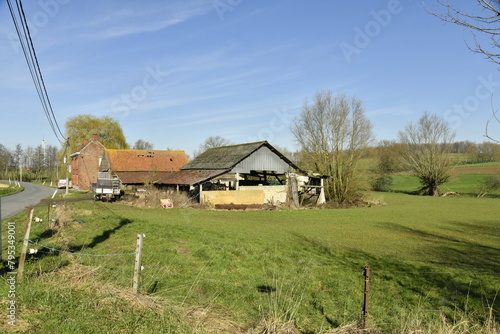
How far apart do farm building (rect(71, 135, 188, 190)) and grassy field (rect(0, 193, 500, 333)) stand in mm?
24913

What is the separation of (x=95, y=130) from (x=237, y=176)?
39.2 m

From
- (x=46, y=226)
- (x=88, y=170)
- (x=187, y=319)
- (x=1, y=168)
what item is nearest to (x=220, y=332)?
(x=187, y=319)

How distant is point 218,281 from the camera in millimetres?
7938

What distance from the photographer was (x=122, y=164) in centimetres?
4147

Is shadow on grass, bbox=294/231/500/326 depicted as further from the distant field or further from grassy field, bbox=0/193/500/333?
the distant field

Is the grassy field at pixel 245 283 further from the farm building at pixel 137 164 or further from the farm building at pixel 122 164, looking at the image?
the farm building at pixel 137 164

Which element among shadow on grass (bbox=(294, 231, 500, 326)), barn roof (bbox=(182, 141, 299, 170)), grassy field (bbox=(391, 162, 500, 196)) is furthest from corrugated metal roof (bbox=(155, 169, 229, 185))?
grassy field (bbox=(391, 162, 500, 196))

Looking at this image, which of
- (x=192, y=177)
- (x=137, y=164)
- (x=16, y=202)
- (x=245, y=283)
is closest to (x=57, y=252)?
(x=245, y=283)

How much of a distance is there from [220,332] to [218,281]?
280 centimetres

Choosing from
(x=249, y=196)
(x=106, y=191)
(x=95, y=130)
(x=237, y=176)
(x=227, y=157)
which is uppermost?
(x=95, y=130)

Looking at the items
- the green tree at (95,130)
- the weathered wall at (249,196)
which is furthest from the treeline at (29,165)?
the weathered wall at (249,196)

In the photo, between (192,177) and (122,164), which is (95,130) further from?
(192,177)

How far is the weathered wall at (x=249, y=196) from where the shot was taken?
27562 millimetres

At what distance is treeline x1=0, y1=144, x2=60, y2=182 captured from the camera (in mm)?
80625
